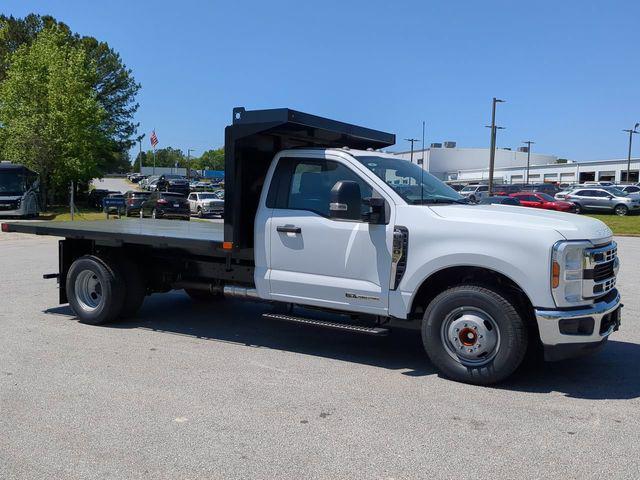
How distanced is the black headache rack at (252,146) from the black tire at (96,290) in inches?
73.4

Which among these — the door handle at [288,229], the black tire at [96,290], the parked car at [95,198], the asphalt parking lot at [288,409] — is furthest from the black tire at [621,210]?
the black tire at [96,290]

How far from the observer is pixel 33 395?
4.89m

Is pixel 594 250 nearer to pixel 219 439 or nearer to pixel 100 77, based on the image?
pixel 219 439

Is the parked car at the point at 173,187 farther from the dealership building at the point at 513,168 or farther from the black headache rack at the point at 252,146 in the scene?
the dealership building at the point at 513,168

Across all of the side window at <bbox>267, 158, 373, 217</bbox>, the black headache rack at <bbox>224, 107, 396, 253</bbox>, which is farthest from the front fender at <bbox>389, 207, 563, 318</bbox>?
the black headache rack at <bbox>224, 107, 396, 253</bbox>

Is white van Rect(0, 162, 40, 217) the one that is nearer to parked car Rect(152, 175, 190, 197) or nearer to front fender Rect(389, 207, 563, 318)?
parked car Rect(152, 175, 190, 197)

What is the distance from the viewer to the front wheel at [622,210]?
36.8m

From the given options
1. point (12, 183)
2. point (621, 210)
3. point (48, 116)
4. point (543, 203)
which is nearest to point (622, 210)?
point (621, 210)

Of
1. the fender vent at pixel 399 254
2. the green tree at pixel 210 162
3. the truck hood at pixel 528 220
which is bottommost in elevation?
the fender vent at pixel 399 254

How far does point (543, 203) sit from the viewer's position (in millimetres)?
37562

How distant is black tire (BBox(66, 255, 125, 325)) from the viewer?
7.24m

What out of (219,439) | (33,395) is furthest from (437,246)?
(33,395)

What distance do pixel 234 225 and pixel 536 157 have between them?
137 metres

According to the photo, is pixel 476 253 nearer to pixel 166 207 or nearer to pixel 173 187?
pixel 166 207
